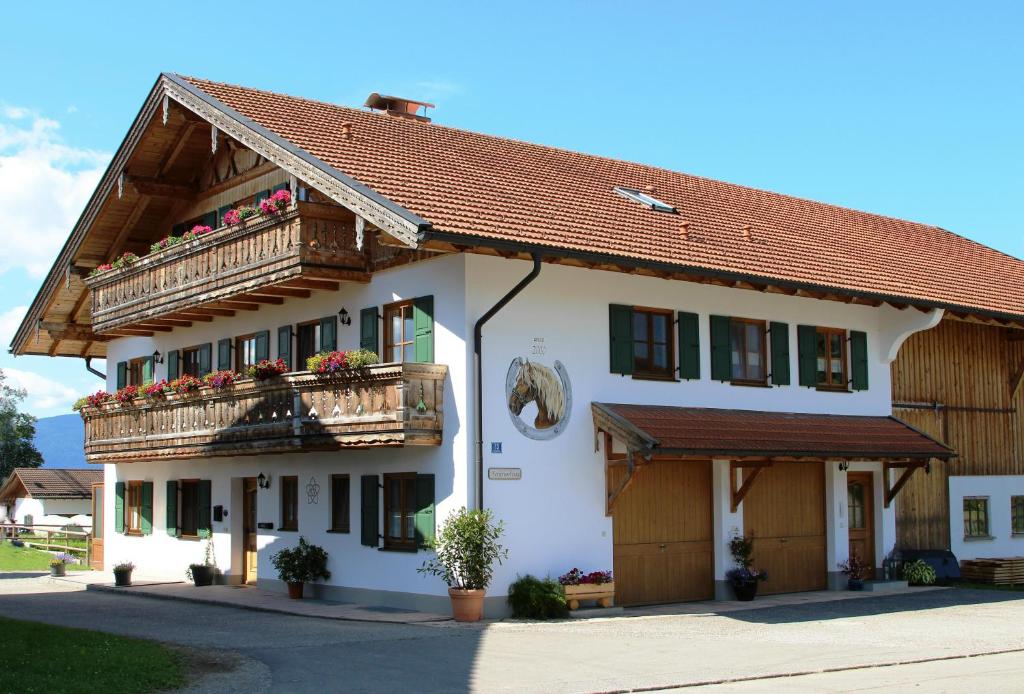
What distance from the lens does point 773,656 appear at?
14617 mm

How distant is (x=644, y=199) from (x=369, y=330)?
636 centimetres

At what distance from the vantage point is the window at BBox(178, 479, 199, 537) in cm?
2709

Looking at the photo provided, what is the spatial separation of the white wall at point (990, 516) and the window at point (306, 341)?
1349 cm

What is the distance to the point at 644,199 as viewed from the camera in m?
24.2

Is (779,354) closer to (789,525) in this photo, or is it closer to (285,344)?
(789,525)

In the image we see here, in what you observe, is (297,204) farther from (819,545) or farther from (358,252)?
(819,545)

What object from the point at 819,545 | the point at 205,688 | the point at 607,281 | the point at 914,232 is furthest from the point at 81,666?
the point at 914,232

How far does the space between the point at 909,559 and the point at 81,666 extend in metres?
17.2

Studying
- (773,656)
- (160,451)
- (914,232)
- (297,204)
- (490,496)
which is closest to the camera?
(773,656)

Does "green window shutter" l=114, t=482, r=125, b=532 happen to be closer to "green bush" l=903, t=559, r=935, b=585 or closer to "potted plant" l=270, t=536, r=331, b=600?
"potted plant" l=270, t=536, r=331, b=600

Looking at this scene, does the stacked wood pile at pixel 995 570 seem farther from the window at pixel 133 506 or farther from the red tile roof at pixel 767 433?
the window at pixel 133 506

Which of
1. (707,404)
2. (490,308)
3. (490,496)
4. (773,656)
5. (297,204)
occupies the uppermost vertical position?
(297,204)

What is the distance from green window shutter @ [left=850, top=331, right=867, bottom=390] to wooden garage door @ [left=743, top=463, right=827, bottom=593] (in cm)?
187

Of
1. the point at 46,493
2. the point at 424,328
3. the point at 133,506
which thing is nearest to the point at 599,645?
the point at 424,328
